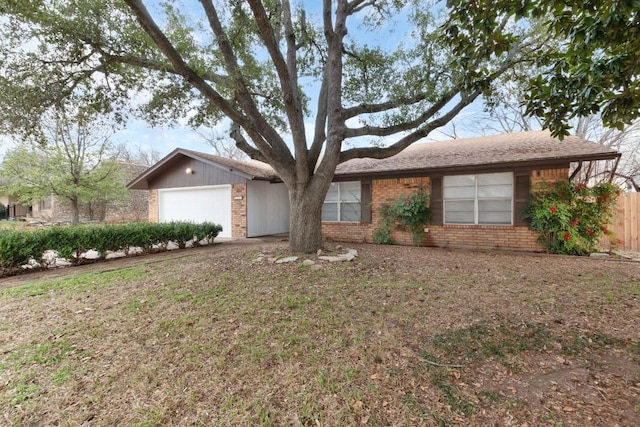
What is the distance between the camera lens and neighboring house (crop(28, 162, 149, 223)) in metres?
19.8

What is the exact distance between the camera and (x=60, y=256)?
259 inches

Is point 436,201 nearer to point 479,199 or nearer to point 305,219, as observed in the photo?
point 479,199

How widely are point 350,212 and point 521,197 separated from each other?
5359 mm

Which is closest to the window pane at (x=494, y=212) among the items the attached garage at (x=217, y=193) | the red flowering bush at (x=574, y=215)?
the red flowering bush at (x=574, y=215)

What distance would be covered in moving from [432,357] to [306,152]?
482 centimetres

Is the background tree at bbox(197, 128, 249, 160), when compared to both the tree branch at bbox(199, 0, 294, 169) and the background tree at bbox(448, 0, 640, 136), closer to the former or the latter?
the tree branch at bbox(199, 0, 294, 169)

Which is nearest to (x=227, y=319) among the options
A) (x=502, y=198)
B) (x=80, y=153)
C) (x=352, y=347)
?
(x=352, y=347)

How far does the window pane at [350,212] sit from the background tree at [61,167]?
480 inches

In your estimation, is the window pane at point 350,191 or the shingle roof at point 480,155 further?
the window pane at point 350,191

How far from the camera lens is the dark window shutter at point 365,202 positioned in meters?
Answer: 10.3

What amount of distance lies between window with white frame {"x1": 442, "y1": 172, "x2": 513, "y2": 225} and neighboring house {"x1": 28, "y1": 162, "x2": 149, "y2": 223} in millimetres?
19082

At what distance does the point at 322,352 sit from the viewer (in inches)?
106

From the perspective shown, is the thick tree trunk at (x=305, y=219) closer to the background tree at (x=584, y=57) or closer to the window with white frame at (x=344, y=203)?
the background tree at (x=584, y=57)

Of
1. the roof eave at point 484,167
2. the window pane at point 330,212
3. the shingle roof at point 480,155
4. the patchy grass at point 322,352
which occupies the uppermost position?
the shingle roof at point 480,155
